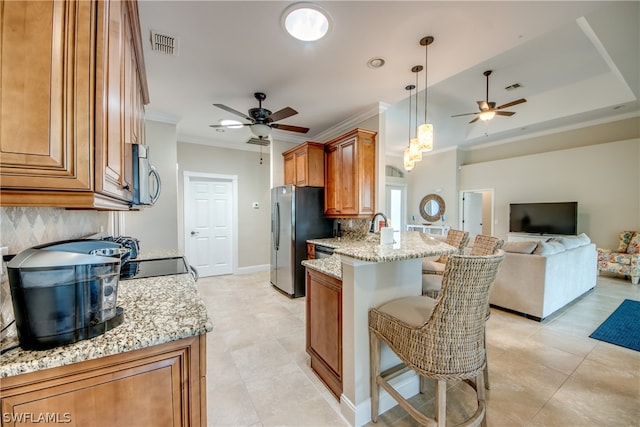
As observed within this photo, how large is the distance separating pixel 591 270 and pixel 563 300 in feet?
4.27

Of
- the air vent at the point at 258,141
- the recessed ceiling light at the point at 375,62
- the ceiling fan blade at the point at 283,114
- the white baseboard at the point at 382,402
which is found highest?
the recessed ceiling light at the point at 375,62

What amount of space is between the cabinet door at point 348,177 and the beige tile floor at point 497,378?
1.64m

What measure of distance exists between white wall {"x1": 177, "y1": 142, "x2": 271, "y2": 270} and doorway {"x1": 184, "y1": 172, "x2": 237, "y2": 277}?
125mm

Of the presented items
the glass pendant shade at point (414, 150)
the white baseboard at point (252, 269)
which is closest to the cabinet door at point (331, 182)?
the glass pendant shade at point (414, 150)

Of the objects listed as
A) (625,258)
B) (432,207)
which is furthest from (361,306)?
(432,207)

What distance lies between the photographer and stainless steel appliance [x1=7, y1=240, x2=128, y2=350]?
0.72 m

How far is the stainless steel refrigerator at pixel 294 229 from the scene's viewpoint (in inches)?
157

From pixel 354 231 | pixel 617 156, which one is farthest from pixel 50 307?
pixel 617 156

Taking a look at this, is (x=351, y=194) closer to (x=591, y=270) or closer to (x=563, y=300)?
(x=563, y=300)

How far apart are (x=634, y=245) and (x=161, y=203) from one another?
8127 millimetres

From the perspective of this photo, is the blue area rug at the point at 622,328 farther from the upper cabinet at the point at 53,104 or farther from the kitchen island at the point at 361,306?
the upper cabinet at the point at 53,104

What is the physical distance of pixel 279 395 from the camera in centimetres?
187

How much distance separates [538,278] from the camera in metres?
3.07

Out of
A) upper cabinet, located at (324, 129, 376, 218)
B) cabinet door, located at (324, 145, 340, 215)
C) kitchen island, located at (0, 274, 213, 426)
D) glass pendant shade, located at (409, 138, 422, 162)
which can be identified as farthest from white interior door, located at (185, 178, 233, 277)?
kitchen island, located at (0, 274, 213, 426)
